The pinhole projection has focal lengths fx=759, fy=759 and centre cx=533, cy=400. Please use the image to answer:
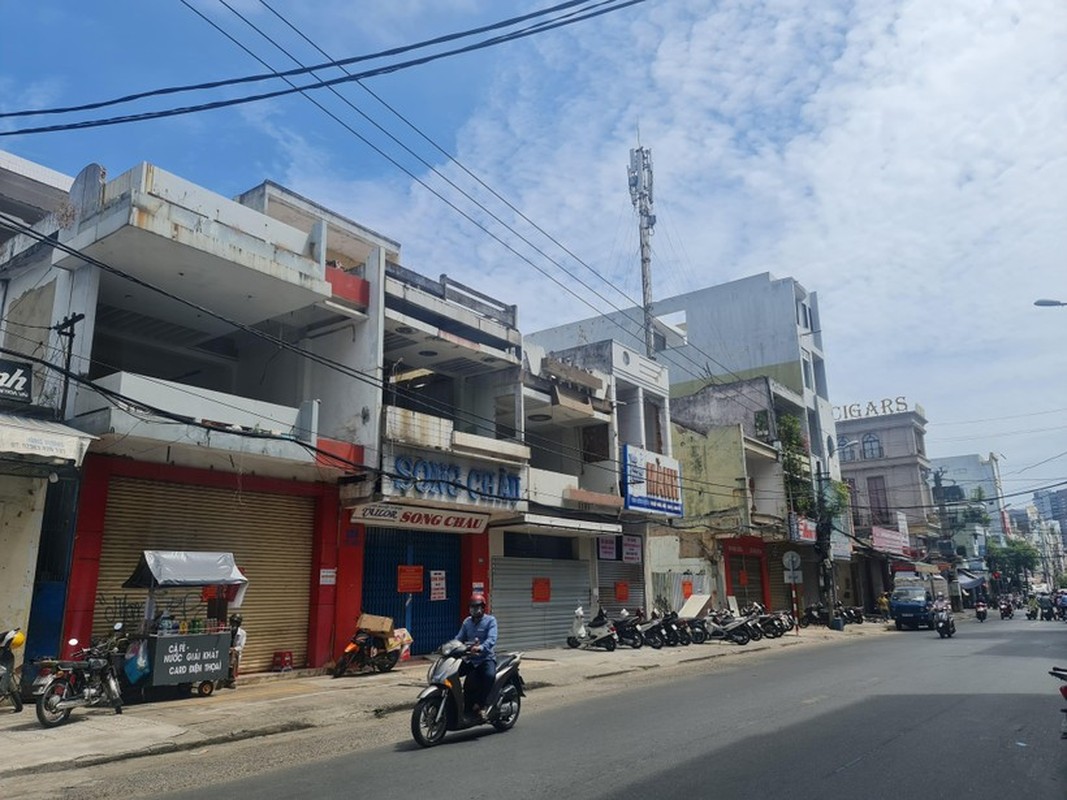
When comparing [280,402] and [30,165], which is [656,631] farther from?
[30,165]

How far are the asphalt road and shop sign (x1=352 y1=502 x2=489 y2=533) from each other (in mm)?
5935

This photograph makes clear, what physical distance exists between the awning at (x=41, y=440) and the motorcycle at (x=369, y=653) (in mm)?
6372

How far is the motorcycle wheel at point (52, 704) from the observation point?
9.43 meters

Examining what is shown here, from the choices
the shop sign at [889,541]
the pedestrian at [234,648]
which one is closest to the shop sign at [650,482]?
the pedestrian at [234,648]

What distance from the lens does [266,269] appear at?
14008 mm

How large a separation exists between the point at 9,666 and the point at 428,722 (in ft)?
21.0

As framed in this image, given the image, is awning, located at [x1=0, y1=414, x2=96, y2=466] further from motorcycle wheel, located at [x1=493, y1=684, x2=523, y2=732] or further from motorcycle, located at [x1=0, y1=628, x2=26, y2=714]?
motorcycle wheel, located at [x1=493, y1=684, x2=523, y2=732]

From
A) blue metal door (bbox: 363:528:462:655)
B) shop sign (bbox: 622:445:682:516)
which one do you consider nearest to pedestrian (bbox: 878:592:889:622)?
shop sign (bbox: 622:445:682:516)

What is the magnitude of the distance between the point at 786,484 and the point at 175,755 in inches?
1231

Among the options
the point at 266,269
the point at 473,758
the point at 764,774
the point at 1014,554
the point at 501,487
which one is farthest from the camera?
the point at 1014,554

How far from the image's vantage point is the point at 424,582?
18781 millimetres

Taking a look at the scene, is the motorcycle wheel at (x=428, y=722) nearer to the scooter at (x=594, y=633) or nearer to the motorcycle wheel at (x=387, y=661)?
the motorcycle wheel at (x=387, y=661)

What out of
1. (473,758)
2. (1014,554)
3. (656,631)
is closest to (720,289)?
(656,631)

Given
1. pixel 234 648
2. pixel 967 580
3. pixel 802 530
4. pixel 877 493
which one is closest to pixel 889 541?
pixel 877 493
